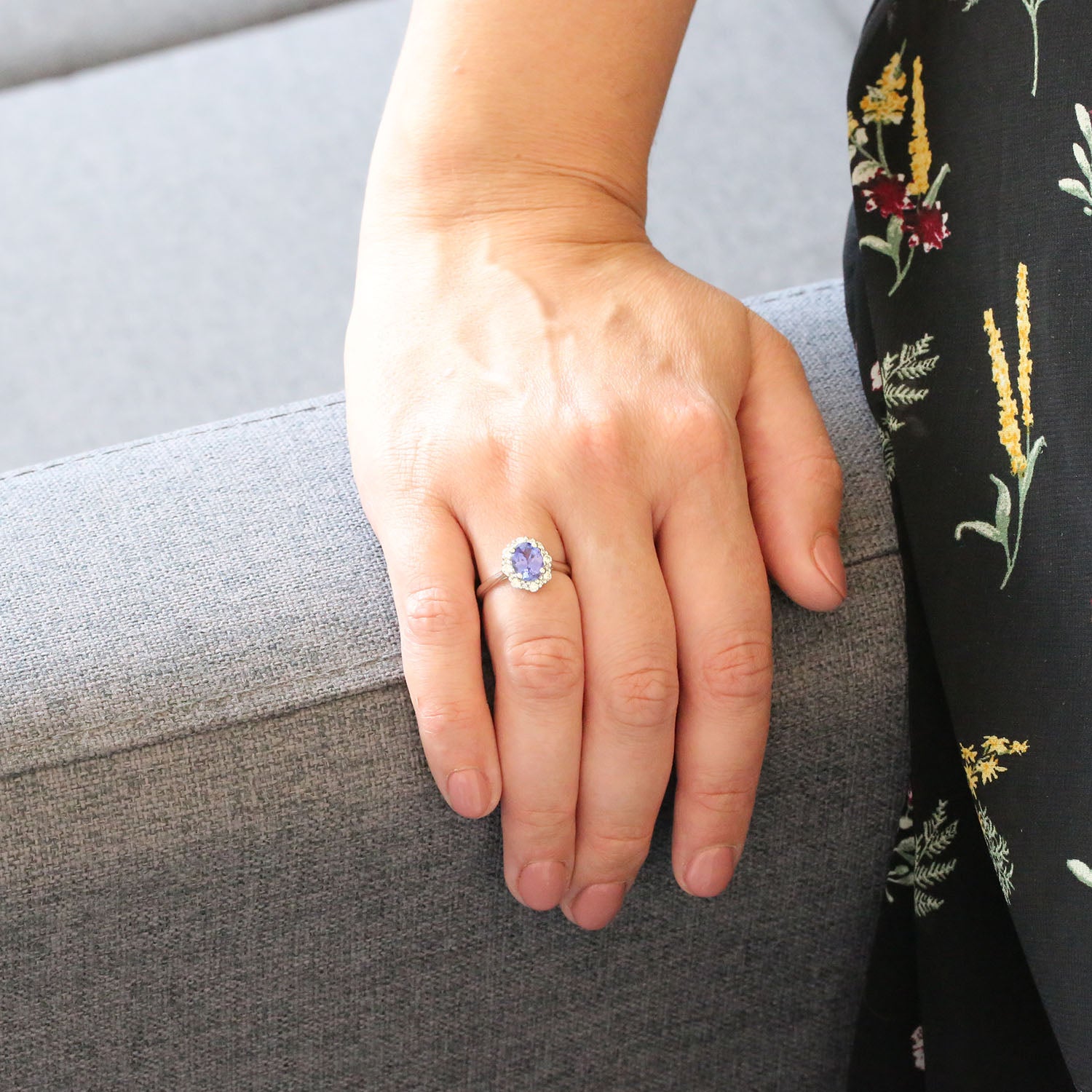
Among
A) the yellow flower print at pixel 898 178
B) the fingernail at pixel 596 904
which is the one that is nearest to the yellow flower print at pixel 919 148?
the yellow flower print at pixel 898 178

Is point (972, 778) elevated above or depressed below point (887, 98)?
below

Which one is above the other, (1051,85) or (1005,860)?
(1051,85)

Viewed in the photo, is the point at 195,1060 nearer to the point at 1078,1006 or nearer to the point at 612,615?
the point at 612,615

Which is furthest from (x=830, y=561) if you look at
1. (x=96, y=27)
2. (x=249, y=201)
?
(x=96, y=27)

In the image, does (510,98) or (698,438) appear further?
(510,98)

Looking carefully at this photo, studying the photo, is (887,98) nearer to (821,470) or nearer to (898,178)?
(898,178)

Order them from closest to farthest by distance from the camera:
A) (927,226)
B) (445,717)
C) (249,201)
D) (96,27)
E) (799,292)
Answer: (445,717) → (927,226) → (799,292) → (249,201) → (96,27)

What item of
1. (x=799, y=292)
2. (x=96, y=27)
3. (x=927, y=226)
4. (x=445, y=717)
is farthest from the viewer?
(x=96, y=27)

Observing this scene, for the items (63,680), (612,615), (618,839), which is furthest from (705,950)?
(63,680)
